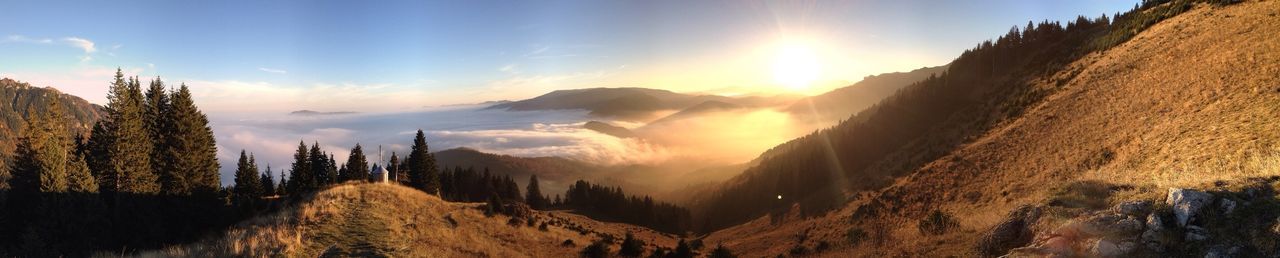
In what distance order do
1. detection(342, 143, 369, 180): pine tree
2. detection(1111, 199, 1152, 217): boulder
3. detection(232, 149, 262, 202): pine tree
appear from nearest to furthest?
1. detection(1111, 199, 1152, 217): boulder
2. detection(232, 149, 262, 202): pine tree
3. detection(342, 143, 369, 180): pine tree

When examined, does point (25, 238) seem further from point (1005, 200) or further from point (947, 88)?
point (947, 88)

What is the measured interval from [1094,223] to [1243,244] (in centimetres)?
201

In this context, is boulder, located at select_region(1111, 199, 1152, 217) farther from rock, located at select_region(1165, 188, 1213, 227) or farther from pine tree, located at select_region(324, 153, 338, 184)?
pine tree, located at select_region(324, 153, 338, 184)

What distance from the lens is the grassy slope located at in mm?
20031

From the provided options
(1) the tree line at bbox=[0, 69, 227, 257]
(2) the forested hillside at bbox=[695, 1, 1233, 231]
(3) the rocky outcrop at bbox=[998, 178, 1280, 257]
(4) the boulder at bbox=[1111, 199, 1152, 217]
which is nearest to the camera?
(3) the rocky outcrop at bbox=[998, 178, 1280, 257]

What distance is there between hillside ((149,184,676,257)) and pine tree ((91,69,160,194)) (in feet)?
58.7

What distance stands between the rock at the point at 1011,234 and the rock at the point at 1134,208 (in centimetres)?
143

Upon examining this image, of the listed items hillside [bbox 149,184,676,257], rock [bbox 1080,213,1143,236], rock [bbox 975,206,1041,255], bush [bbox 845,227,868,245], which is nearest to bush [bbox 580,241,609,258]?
hillside [bbox 149,184,676,257]

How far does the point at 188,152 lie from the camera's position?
41.7 meters

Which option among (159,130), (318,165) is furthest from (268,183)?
(159,130)

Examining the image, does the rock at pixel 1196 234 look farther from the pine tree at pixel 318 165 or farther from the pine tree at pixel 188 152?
the pine tree at pixel 318 165

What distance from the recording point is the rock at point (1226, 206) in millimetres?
9797

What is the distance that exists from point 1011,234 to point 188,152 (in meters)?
53.2

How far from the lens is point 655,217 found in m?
104
